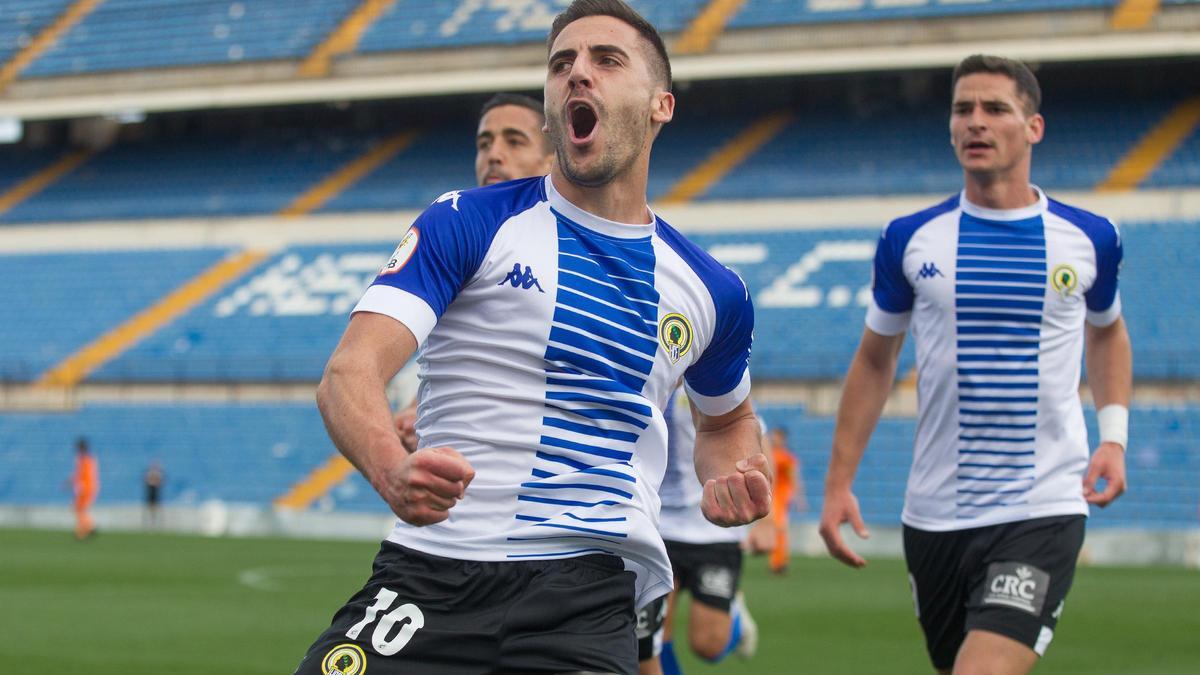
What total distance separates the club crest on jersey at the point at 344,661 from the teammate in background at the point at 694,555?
4.50 m

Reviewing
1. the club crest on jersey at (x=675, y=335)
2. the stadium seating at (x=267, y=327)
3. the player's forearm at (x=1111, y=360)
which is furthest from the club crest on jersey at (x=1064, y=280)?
the stadium seating at (x=267, y=327)

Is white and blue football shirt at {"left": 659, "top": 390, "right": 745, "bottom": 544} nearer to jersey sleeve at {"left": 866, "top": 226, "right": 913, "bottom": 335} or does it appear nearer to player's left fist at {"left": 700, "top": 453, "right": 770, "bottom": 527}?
jersey sleeve at {"left": 866, "top": 226, "right": 913, "bottom": 335}

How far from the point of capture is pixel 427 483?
312cm

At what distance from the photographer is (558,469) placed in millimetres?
3951

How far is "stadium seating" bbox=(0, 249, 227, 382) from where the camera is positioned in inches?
1352

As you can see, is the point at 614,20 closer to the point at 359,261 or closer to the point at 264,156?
the point at 359,261

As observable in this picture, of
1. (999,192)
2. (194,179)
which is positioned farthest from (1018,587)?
(194,179)

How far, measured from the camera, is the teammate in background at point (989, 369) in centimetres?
635

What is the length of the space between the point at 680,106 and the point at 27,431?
15433mm

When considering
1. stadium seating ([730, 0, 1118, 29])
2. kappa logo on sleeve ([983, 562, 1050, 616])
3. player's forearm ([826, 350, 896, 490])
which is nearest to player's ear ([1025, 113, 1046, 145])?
player's forearm ([826, 350, 896, 490])

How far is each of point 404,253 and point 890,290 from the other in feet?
11.2

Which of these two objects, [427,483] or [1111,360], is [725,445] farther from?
[1111,360]

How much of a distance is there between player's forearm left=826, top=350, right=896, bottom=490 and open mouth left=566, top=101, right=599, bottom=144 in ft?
9.48

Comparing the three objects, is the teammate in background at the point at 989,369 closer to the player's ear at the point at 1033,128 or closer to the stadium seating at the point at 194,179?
the player's ear at the point at 1033,128
